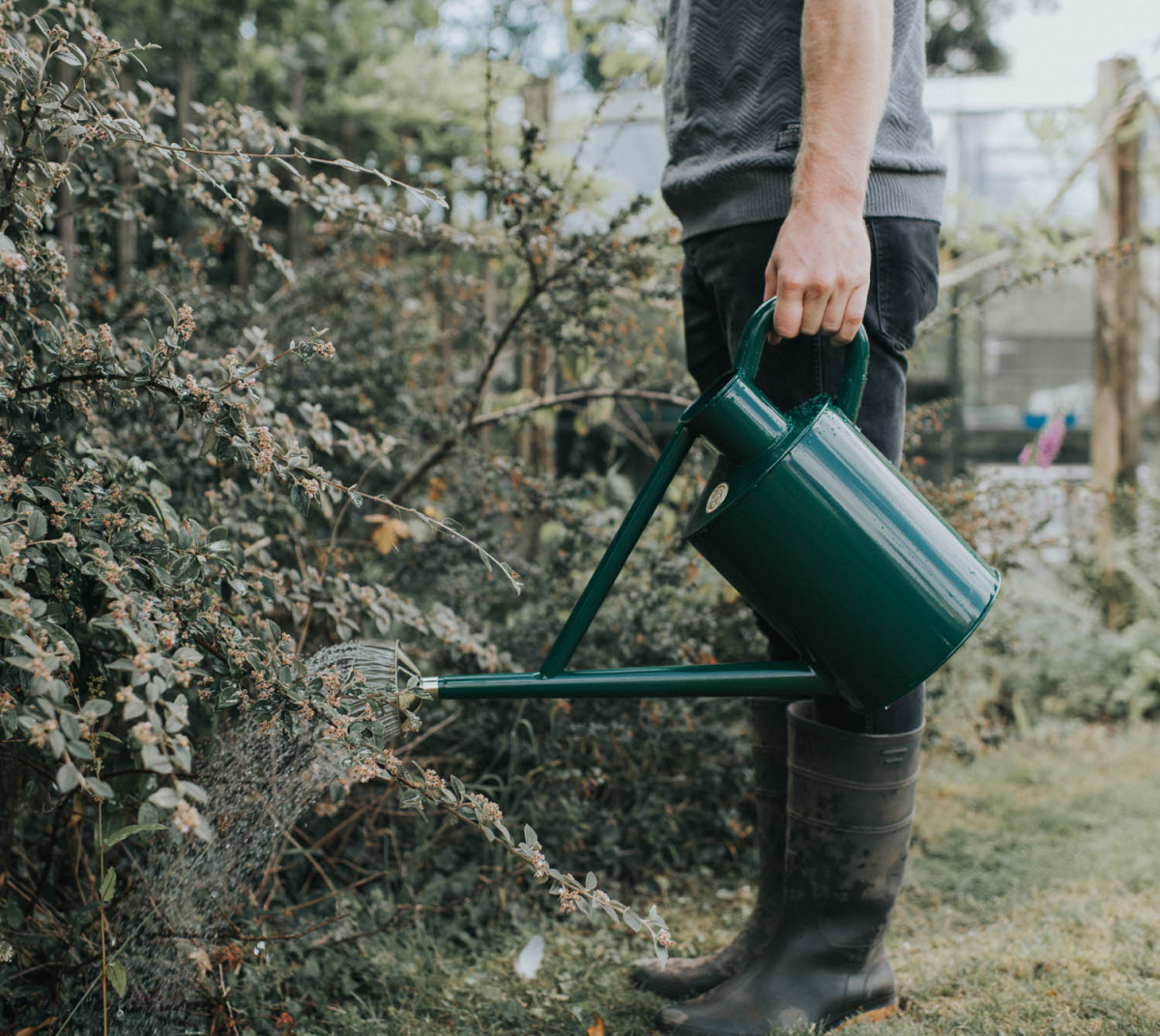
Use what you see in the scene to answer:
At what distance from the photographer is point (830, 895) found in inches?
53.7

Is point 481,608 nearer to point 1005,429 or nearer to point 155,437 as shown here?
point 155,437

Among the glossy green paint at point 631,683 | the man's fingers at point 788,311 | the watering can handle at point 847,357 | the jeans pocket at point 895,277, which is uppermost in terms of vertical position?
the jeans pocket at point 895,277

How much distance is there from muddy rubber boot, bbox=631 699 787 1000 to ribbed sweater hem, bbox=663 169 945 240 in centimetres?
73

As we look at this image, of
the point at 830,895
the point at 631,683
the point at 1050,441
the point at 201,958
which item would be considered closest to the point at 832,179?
the point at 631,683

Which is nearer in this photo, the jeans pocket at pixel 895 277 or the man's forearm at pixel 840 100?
the man's forearm at pixel 840 100

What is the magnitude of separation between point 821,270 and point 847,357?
16cm

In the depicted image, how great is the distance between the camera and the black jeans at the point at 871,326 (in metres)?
1.29

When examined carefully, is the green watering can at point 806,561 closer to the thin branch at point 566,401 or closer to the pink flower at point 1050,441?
the thin branch at point 566,401

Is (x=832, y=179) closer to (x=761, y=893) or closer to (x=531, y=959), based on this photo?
(x=761, y=893)

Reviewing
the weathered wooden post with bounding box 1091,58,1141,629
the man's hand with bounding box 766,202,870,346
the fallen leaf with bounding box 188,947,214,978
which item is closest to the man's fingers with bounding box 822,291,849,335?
the man's hand with bounding box 766,202,870,346

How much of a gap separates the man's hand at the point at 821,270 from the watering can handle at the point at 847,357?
19 mm

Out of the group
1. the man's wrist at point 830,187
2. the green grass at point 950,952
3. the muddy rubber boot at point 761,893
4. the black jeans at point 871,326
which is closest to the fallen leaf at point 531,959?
the green grass at point 950,952

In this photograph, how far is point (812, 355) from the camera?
4.21 feet

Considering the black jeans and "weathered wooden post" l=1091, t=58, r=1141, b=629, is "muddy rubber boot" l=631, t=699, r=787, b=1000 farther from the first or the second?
"weathered wooden post" l=1091, t=58, r=1141, b=629
